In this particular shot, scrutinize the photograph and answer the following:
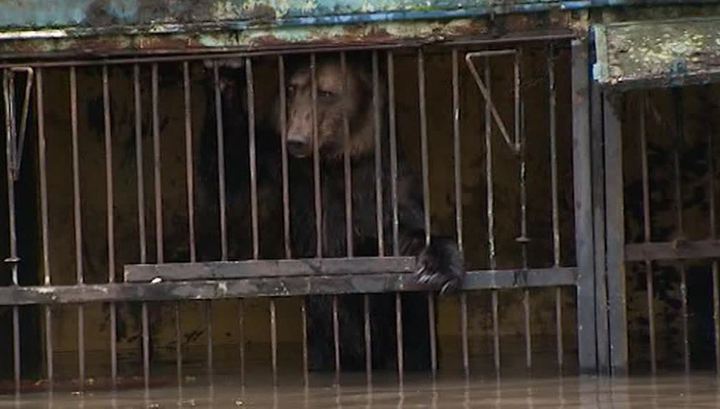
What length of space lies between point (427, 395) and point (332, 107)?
2.23 metres

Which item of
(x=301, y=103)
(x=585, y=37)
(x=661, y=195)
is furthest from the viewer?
(x=661, y=195)

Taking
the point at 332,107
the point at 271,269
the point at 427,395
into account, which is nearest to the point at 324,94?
the point at 332,107

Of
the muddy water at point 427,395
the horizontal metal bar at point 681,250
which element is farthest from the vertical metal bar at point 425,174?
the horizontal metal bar at point 681,250

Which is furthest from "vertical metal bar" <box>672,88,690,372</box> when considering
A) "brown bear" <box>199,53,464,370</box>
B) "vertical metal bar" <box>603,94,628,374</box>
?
"brown bear" <box>199,53,464,370</box>

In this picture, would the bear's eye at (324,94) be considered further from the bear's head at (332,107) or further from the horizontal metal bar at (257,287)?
the horizontal metal bar at (257,287)

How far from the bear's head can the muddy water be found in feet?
4.13

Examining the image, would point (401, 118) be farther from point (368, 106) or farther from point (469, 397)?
point (469, 397)

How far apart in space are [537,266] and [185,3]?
9.35ft

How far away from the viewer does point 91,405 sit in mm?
7309

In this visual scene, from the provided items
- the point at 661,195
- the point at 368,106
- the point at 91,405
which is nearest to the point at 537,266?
the point at 661,195

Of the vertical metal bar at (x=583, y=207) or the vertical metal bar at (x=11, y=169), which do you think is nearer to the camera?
the vertical metal bar at (x=583, y=207)

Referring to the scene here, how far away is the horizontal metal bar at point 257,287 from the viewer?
8.16 metres

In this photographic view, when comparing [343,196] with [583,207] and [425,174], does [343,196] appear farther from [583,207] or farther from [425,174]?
[583,207]

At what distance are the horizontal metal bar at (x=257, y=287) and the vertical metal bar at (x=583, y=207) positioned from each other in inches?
3.9
